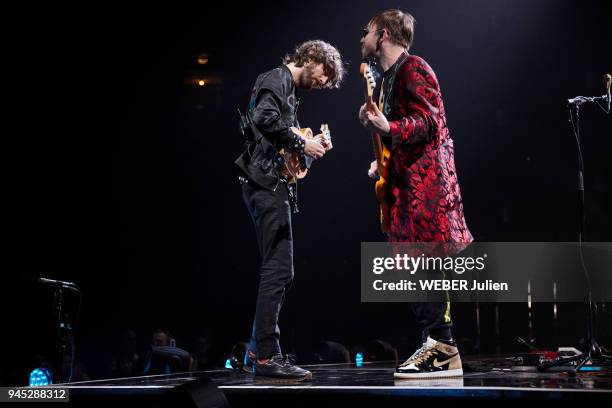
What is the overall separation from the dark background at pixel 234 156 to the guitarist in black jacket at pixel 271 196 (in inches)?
133

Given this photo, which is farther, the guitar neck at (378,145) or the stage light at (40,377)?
the stage light at (40,377)

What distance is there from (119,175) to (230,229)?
49.9 inches

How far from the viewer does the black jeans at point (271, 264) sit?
8.97ft

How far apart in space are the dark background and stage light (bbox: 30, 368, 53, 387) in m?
1.32

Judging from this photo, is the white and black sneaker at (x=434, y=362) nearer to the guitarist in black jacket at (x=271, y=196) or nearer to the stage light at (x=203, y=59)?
the guitarist in black jacket at (x=271, y=196)

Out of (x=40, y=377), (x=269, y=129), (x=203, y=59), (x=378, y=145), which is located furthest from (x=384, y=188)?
(x=203, y=59)

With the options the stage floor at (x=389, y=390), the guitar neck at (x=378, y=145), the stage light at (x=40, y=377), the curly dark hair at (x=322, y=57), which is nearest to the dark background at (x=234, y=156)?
the stage light at (x=40, y=377)

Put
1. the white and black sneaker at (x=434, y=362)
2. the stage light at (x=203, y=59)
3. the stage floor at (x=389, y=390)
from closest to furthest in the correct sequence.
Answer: the stage floor at (x=389, y=390)
the white and black sneaker at (x=434, y=362)
the stage light at (x=203, y=59)

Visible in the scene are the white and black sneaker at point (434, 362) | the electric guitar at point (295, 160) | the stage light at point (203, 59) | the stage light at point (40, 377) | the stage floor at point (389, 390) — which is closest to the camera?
the stage floor at point (389, 390)

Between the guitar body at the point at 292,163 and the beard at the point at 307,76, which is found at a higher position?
the beard at the point at 307,76

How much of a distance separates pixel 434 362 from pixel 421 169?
777 mm

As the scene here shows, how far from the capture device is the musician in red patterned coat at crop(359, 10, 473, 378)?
2.66 meters

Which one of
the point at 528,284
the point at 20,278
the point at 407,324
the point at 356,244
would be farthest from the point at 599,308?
the point at 20,278

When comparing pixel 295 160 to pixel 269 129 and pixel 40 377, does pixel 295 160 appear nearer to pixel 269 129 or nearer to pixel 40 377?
pixel 269 129
